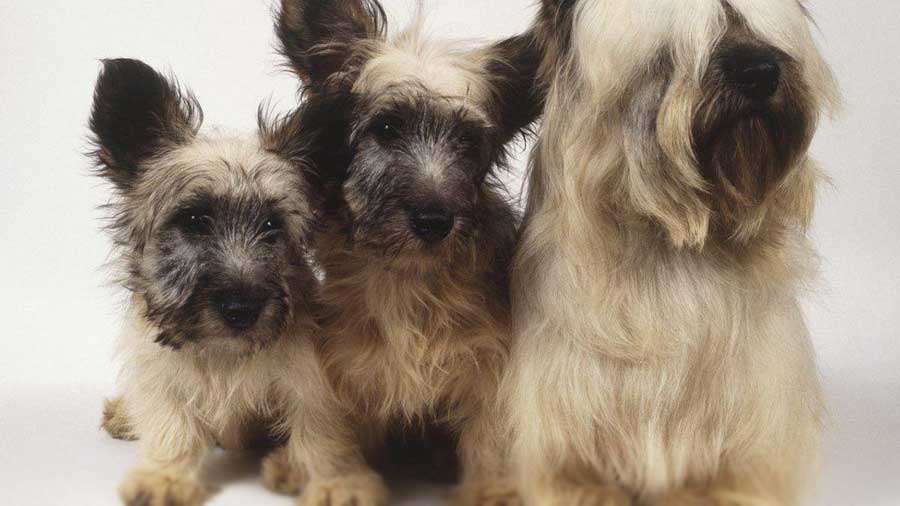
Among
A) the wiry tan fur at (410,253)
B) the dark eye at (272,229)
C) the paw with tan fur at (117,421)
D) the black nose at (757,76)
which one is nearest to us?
the black nose at (757,76)

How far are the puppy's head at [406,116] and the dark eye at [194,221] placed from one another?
44 centimetres

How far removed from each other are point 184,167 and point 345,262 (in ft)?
2.01

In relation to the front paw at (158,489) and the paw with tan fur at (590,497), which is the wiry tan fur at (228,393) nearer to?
the front paw at (158,489)

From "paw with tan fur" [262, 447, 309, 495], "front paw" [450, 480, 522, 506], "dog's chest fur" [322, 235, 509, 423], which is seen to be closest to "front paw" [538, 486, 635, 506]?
"front paw" [450, 480, 522, 506]

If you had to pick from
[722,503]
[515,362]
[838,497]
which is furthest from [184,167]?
[838,497]

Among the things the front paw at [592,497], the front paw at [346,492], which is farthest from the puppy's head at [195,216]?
the front paw at [592,497]

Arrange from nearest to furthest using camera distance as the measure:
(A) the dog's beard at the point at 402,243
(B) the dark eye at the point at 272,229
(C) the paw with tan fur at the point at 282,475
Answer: (A) the dog's beard at the point at 402,243
(B) the dark eye at the point at 272,229
(C) the paw with tan fur at the point at 282,475

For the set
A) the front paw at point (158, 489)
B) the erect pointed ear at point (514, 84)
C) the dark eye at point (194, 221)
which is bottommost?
the front paw at point (158, 489)

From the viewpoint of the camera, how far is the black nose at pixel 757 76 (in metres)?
3.22

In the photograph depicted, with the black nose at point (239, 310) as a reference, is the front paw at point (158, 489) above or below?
below

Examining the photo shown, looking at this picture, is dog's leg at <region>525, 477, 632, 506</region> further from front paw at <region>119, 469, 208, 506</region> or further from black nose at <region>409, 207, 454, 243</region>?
front paw at <region>119, 469, 208, 506</region>

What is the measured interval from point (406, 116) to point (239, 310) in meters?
0.81

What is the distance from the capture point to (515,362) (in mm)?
3873

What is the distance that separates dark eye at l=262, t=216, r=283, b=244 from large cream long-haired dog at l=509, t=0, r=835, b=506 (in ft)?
2.79
